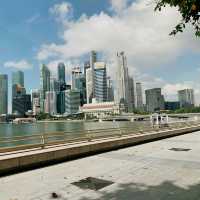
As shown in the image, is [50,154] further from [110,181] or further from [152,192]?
[152,192]

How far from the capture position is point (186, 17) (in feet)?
20.5

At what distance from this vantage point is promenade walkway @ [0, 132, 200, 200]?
7.37 metres

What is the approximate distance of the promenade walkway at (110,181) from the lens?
24.2 ft

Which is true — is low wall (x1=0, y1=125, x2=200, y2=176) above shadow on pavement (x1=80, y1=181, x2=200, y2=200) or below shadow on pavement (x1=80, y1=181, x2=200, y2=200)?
above

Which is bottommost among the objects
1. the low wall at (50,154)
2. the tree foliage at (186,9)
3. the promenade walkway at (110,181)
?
the promenade walkway at (110,181)

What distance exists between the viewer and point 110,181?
28.9ft

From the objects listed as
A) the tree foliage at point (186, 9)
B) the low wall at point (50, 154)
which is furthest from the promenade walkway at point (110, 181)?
the tree foliage at point (186, 9)

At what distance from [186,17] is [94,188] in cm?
532

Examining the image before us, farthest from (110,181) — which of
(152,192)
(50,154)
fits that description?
(50,154)

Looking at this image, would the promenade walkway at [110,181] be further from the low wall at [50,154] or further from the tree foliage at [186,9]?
the tree foliage at [186,9]

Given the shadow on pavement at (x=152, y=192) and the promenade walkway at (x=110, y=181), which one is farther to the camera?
the promenade walkway at (x=110, y=181)

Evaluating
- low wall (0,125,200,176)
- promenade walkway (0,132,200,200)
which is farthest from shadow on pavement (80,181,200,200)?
low wall (0,125,200,176)

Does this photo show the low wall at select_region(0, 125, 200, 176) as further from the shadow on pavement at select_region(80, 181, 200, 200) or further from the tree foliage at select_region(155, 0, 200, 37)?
the tree foliage at select_region(155, 0, 200, 37)

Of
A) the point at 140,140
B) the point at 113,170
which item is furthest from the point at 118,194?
the point at 140,140
